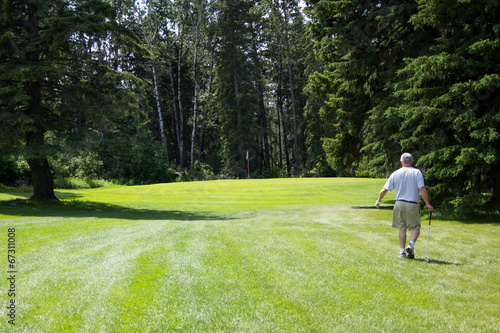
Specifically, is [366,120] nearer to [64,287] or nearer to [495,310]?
[495,310]

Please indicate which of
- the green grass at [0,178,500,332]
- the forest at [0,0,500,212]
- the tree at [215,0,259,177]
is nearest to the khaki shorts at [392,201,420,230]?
the green grass at [0,178,500,332]

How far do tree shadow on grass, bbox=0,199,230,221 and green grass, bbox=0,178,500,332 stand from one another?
3.42 m

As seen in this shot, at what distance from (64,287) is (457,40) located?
12.1 metres

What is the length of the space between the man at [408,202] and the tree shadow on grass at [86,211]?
7089 mm

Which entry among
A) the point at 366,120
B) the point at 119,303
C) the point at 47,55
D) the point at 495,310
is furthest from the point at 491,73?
the point at 47,55

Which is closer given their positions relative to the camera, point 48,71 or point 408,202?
point 408,202

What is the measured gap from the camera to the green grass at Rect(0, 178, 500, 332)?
3691 millimetres

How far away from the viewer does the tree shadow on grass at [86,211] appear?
1240 centimetres

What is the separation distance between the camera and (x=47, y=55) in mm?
14320

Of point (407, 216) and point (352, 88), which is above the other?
point (352, 88)

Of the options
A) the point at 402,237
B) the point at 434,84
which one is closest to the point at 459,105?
the point at 434,84

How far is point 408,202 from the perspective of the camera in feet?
21.0

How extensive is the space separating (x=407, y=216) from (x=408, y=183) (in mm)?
594

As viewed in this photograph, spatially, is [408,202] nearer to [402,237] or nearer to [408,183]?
[408,183]
